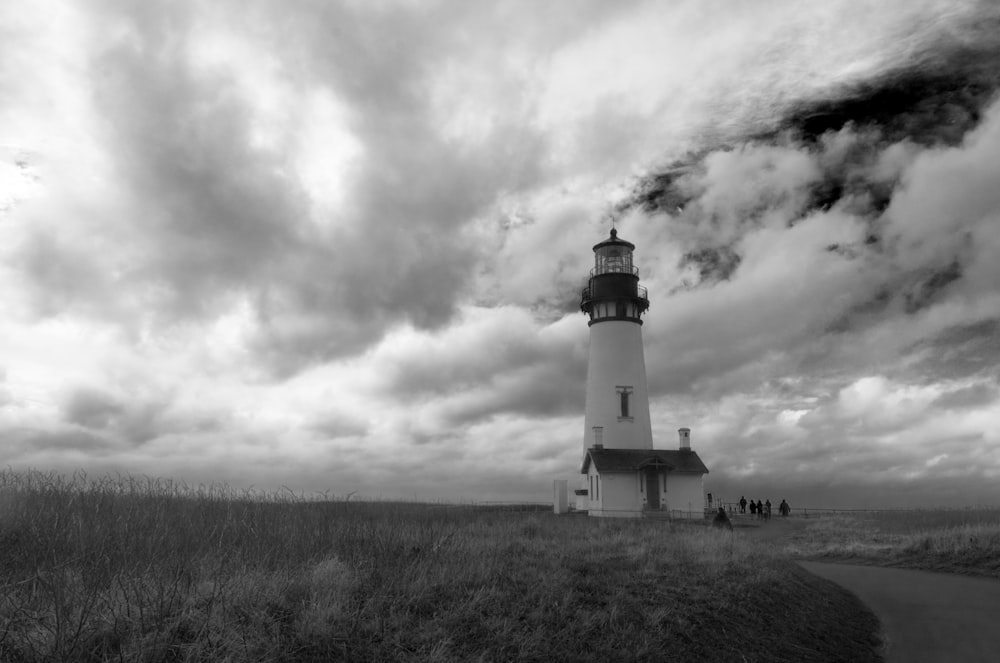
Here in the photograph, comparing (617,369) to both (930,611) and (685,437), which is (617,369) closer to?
(685,437)

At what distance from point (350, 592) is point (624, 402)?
3742 cm

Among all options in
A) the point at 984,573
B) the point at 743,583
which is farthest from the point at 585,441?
the point at 743,583

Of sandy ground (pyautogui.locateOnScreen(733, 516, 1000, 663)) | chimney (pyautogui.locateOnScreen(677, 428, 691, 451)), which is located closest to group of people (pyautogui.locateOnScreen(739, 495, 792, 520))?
chimney (pyautogui.locateOnScreen(677, 428, 691, 451))

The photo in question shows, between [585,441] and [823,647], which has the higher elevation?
[585,441]

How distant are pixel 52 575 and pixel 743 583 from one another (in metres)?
11.7

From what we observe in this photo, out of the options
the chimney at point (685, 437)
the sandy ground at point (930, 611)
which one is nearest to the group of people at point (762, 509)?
the chimney at point (685, 437)

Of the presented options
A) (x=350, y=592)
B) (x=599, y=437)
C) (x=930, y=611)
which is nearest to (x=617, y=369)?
(x=599, y=437)

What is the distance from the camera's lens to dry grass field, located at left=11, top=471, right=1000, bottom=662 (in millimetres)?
6293

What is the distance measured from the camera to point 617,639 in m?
8.98

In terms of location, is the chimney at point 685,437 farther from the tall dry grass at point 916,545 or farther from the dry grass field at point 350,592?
the dry grass field at point 350,592

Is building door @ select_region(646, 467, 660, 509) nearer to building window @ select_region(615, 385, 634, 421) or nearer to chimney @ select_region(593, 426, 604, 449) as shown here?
chimney @ select_region(593, 426, 604, 449)

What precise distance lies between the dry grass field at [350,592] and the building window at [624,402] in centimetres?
2672

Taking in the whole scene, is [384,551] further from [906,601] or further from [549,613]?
[906,601]

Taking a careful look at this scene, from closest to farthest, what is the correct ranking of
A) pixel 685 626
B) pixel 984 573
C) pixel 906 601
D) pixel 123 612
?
pixel 123 612, pixel 685 626, pixel 906 601, pixel 984 573
